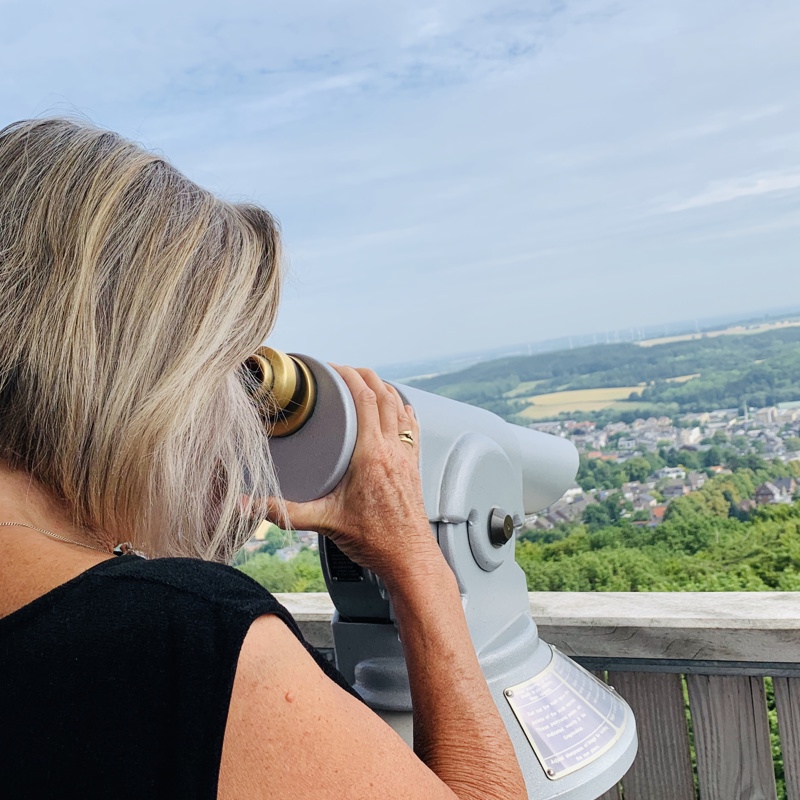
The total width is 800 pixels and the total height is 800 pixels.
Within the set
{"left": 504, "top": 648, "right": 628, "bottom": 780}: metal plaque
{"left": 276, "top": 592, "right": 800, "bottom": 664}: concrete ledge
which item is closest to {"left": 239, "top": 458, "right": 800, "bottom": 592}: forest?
{"left": 276, "top": 592, "right": 800, "bottom": 664}: concrete ledge

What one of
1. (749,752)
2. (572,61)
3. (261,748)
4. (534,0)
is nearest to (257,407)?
(261,748)

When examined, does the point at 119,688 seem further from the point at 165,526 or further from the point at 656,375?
the point at 656,375

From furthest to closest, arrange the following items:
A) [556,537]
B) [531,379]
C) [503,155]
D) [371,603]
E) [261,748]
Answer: [503,155], [531,379], [556,537], [371,603], [261,748]

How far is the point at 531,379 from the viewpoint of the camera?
2404mm

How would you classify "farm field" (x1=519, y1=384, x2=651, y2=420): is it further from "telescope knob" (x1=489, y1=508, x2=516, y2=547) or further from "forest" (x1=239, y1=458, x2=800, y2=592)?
"telescope knob" (x1=489, y1=508, x2=516, y2=547)

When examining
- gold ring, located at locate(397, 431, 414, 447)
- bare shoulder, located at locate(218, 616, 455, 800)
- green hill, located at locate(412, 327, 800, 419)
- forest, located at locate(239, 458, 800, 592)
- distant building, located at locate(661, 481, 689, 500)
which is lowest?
forest, located at locate(239, 458, 800, 592)

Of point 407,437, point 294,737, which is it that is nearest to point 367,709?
point 294,737

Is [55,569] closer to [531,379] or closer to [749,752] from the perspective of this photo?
[749,752]

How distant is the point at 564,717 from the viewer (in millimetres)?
1019

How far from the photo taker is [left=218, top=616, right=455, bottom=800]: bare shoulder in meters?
0.57

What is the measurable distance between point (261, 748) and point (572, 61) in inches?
130

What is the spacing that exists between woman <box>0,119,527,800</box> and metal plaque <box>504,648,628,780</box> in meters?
0.18

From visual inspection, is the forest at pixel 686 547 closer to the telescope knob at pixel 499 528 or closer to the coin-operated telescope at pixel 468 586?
the coin-operated telescope at pixel 468 586

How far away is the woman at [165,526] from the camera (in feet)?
1.91
